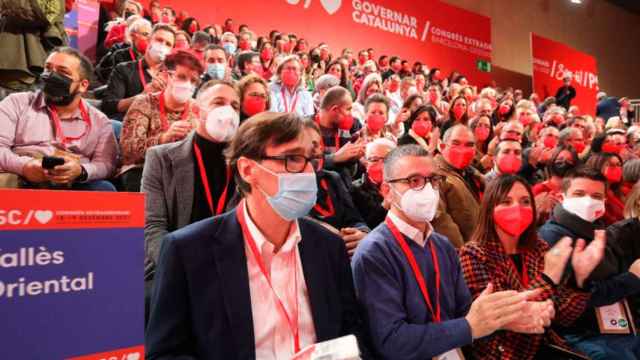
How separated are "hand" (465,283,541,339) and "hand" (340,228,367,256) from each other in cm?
88

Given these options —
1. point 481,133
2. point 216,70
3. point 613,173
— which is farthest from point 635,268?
point 216,70

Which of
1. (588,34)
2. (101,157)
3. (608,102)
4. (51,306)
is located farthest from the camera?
(588,34)

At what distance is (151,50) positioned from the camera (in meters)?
4.49

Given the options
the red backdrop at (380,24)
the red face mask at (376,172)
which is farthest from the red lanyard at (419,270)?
the red backdrop at (380,24)

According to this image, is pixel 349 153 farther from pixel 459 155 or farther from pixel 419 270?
pixel 419 270

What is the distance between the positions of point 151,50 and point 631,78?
2086cm

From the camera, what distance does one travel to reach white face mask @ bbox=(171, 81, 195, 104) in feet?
10.8

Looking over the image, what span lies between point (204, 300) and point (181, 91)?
2.00 m

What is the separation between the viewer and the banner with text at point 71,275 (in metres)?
0.97

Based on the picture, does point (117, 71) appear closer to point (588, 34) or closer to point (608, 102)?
point (608, 102)

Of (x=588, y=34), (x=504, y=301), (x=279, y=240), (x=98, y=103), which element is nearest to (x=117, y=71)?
(x=98, y=103)

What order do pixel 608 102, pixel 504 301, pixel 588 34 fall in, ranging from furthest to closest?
pixel 588 34
pixel 608 102
pixel 504 301

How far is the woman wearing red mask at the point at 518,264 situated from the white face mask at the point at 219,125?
49.4 inches

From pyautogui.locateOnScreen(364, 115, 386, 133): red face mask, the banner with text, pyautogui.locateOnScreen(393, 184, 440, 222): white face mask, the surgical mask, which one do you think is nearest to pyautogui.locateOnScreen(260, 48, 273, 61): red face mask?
the surgical mask
